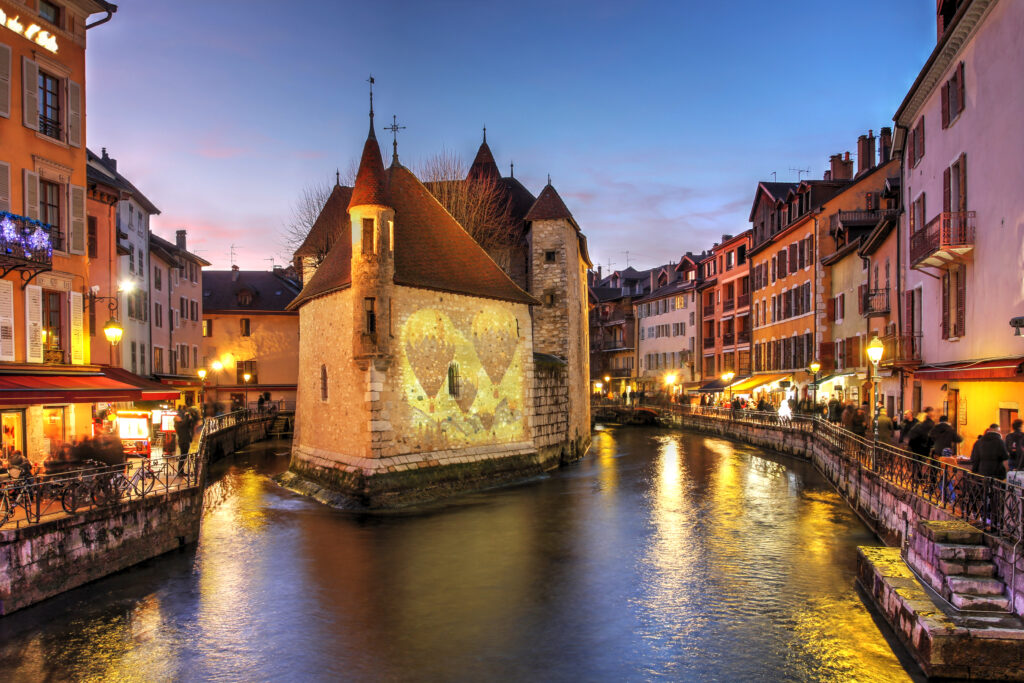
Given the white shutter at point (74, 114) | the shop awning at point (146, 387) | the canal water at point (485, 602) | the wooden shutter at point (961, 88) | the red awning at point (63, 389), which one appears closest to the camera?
the canal water at point (485, 602)

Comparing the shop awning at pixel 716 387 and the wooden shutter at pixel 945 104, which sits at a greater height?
the wooden shutter at pixel 945 104

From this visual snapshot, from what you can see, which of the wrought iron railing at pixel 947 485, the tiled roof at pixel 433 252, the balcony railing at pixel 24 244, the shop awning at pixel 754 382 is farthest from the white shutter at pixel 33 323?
the shop awning at pixel 754 382

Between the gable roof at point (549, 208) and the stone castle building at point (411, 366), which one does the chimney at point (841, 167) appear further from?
the stone castle building at point (411, 366)

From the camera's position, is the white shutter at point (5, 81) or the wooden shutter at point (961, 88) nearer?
the white shutter at point (5, 81)

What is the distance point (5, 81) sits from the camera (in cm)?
1602

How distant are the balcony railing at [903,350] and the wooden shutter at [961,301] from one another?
376cm

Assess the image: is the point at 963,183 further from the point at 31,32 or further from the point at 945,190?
the point at 31,32

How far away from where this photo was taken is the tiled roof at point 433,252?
22.2 meters

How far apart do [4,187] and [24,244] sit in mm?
1344

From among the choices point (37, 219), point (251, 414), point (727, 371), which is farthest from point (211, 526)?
point (727, 371)

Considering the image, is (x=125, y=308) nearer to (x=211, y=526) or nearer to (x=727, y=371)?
(x=211, y=526)

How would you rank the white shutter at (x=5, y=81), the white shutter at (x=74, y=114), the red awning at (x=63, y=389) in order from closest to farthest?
the red awning at (x=63, y=389) < the white shutter at (x=5, y=81) < the white shutter at (x=74, y=114)

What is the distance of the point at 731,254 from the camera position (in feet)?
179

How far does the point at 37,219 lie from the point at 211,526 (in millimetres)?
7774
